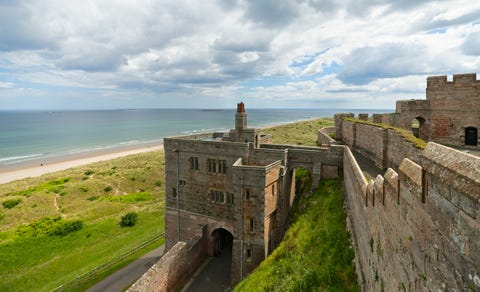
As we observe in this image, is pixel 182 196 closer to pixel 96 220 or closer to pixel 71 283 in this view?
pixel 71 283

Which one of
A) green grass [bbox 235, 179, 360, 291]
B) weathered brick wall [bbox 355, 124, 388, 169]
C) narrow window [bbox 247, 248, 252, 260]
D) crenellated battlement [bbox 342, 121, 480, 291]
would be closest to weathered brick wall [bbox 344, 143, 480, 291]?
crenellated battlement [bbox 342, 121, 480, 291]

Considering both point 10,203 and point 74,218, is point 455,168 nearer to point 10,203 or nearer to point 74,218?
point 74,218

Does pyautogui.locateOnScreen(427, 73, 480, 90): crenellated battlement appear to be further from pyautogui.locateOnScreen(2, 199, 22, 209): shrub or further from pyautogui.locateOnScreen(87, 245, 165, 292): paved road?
pyautogui.locateOnScreen(2, 199, 22, 209): shrub

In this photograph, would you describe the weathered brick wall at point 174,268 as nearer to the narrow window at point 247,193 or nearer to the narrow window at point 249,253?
the narrow window at point 249,253

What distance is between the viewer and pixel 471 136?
17.5m

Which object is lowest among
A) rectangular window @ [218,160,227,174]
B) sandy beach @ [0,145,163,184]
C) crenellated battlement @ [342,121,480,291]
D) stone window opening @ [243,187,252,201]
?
sandy beach @ [0,145,163,184]

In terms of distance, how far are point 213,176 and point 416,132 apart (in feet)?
59.2

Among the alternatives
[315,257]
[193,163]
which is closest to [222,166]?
[193,163]

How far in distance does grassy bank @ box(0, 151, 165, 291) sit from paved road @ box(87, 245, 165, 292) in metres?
3.01

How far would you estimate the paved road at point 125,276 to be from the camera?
23.4 m

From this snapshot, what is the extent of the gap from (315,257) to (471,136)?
13.2 metres

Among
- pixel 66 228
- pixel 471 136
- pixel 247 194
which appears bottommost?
pixel 66 228

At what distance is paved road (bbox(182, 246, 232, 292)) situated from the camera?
22406 millimetres

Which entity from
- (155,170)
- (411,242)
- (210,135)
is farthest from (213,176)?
(155,170)
